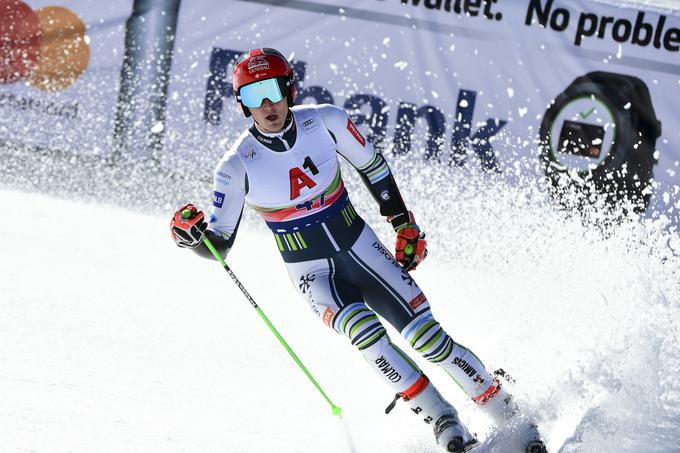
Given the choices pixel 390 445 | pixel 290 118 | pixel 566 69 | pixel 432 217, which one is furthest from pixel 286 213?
pixel 566 69

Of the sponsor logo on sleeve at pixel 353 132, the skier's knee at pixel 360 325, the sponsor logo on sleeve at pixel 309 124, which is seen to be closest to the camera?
the skier's knee at pixel 360 325

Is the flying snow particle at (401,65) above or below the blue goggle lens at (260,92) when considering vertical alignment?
below

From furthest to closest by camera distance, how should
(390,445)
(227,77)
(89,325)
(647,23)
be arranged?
(227,77)
(647,23)
(89,325)
(390,445)

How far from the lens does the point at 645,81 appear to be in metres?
7.79

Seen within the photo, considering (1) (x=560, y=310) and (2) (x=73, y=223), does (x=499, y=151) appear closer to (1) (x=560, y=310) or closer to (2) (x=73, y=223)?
(1) (x=560, y=310)

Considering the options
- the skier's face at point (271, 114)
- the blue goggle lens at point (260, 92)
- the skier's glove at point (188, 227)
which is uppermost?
the blue goggle lens at point (260, 92)

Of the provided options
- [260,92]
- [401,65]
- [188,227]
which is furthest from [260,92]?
[401,65]

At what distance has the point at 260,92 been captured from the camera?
157 inches

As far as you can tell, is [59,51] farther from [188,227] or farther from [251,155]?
[188,227]

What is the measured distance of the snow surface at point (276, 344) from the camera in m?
3.86

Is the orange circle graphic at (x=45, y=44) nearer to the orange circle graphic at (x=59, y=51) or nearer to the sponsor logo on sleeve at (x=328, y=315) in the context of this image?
the orange circle graphic at (x=59, y=51)

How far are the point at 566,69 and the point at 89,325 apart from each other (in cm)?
513

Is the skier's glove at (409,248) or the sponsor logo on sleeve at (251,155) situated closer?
the sponsor logo on sleeve at (251,155)

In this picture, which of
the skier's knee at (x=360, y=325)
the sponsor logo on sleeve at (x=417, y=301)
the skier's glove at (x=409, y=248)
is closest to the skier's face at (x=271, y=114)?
the skier's glove at (x=409, y=248)
